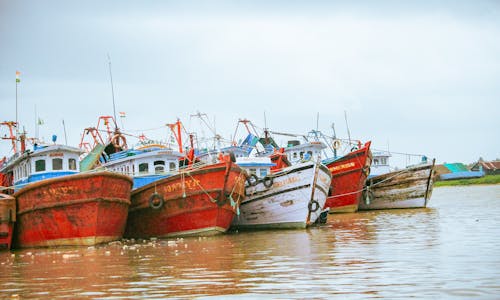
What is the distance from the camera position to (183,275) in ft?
32.3

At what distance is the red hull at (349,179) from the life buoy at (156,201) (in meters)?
12.6

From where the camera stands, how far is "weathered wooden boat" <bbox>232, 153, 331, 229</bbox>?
1978 cm

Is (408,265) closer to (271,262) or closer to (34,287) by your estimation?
(271,262)

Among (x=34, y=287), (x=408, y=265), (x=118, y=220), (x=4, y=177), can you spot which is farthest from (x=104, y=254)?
(x=4, y=177)

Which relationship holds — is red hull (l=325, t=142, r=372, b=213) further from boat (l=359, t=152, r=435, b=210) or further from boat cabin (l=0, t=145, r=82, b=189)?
boat cabin (l=0, t=145, r=82, b=189)

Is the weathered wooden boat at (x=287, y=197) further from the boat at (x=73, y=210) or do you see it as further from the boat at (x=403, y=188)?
the boat at (x=403, y=188)

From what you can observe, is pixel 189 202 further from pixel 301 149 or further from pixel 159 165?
pixel 301 149

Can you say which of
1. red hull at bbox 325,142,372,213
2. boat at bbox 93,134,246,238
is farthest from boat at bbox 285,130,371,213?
boat at bbox 93,134,246,238

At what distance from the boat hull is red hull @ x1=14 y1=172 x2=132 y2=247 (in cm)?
552

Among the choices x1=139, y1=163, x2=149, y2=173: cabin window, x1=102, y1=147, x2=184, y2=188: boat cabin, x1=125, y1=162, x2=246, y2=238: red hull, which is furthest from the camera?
x1=139, y1=163, x2=149, y2=173: cabin window

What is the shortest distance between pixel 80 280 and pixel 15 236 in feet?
26.8

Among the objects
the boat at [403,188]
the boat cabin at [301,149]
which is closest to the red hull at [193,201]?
the boat at [403,188]

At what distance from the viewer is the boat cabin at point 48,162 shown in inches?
765

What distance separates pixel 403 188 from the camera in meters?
30.6
